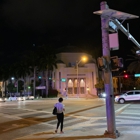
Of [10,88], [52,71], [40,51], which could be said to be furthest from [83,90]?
[10,88]

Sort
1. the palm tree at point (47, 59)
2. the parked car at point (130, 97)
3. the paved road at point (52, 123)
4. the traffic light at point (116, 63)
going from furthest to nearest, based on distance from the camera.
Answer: the palm tree at point (47, 59) → the parked car at point (130, 97) → the paved road at point (52, 123) → the traffic light at point (116, 63)

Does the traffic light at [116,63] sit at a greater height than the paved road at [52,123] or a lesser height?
greater

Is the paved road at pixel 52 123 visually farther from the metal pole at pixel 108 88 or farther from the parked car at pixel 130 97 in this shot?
the parked car at pixel 130 97

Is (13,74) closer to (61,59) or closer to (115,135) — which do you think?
(61,59)

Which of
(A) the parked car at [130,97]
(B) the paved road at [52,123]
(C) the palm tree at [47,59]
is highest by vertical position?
(C) the palm tree at [47,59]

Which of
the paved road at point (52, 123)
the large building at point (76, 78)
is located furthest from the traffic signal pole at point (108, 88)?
the large building at point (76, 78)

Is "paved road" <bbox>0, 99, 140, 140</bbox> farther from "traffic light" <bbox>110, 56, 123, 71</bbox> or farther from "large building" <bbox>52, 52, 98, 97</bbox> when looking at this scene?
"large building" <bbox>52, 52, 98, 97</bbox>

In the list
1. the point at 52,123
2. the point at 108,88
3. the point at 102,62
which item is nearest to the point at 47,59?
the point at 52,123

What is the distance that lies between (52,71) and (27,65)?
9942mm

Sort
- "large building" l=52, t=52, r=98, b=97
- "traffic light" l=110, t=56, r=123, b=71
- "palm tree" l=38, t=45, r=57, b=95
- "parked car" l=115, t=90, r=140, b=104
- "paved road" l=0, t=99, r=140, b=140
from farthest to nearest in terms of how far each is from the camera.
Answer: "large building" l=52, t=52, r=98, b=97 → "palm tree" l=38, t=45, r=57, b=95 → "parked car" l=115, t=90, r=140, b=104 → "paved road" l=0, t=99, r=140, b=140 → "traffic light" l=110, t=56, r=123, b=71

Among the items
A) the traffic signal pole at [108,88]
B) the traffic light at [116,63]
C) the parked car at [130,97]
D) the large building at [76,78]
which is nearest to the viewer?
the traffic signal pole at [108,88]

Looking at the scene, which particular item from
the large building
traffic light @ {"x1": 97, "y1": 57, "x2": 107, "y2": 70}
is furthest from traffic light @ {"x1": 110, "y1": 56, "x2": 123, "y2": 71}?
the large building

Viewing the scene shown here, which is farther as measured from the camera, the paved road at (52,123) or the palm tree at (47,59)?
the palm tree at (47,59)

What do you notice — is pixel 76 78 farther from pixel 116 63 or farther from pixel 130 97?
pixel 116 63
